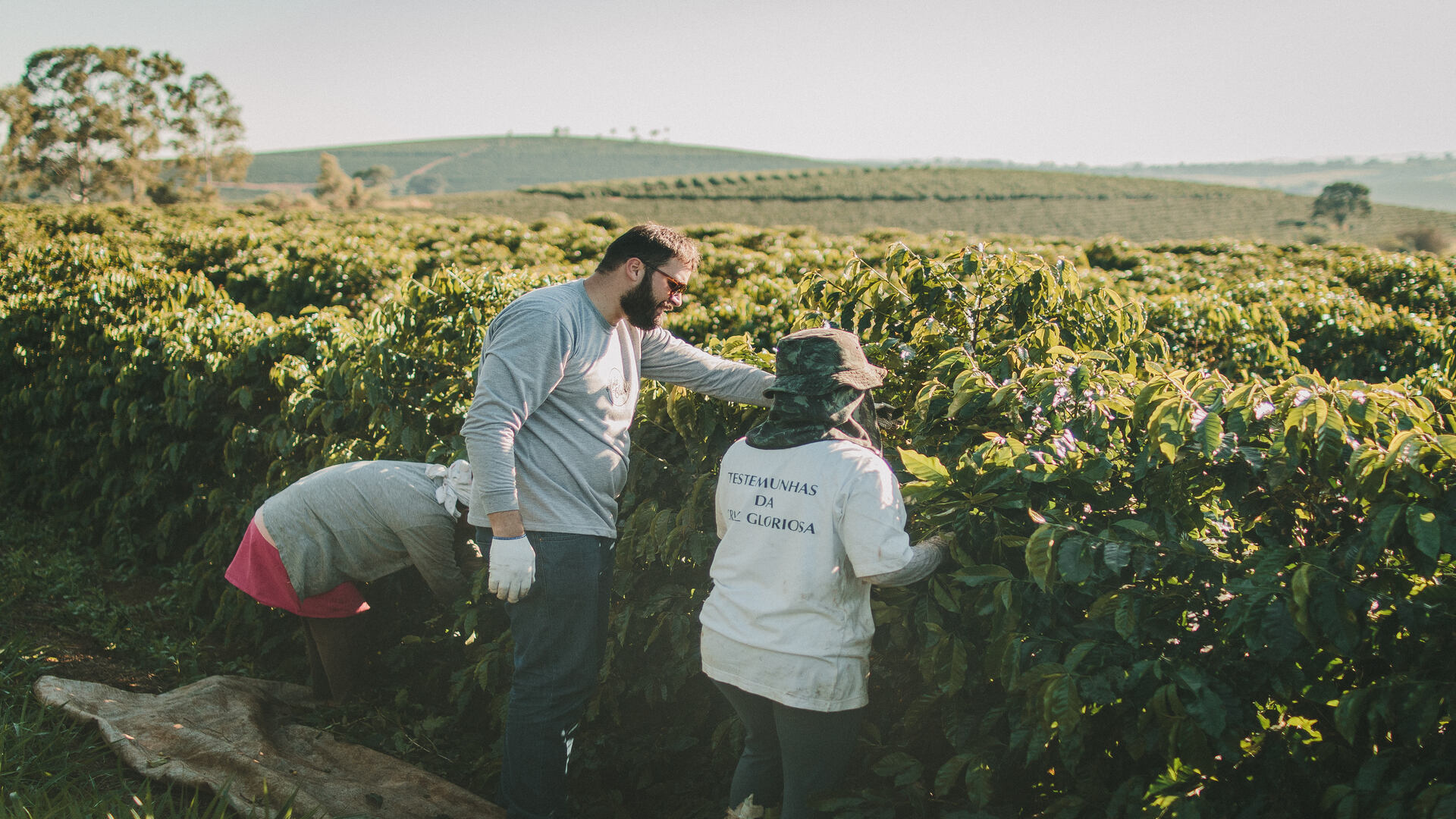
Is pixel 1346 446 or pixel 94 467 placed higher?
pixel 1346 446

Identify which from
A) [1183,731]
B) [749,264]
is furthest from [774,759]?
[749,264]

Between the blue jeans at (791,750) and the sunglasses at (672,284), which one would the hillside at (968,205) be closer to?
the sunglasses at (672,284)

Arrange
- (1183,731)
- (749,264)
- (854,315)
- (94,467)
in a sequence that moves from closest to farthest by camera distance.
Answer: (1183,731)
(854,315)
(94,467)
(749,264)

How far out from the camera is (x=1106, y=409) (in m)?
2.26

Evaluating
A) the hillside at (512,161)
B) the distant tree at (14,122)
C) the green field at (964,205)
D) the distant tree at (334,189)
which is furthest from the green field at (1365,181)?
the distant tree at (14,122)

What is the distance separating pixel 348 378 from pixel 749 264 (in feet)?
16.8

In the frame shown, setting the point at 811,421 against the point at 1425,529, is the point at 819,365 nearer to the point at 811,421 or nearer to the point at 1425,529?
the point at 811,421

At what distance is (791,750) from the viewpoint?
7.31 feet

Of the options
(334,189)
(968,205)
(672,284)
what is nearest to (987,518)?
(672,284)

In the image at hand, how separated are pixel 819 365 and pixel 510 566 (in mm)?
1021

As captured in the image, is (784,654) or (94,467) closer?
(784,654)

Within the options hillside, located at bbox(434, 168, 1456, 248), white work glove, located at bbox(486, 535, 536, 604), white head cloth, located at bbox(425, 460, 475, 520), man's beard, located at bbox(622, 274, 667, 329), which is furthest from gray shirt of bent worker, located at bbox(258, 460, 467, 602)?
hillside, located at bbox(434, 168, 1456, 248)

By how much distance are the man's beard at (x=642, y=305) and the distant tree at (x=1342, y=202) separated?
7753 centimetres

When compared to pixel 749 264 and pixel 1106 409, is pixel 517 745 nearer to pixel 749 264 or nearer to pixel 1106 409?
pixel 1106 409
